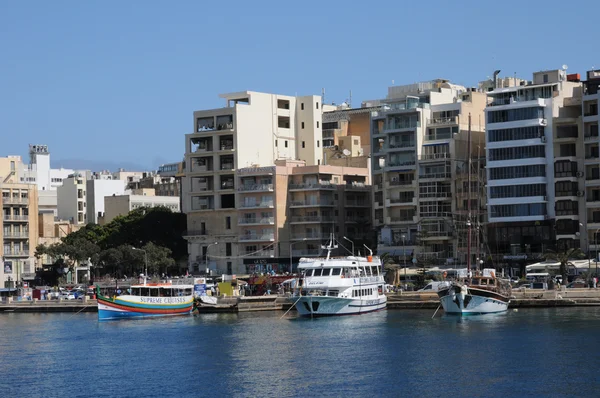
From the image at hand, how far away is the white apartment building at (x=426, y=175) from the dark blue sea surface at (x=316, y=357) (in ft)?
101

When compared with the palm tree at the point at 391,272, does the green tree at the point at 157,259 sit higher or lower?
higher

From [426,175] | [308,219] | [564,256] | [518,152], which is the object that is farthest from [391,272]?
[564,256]

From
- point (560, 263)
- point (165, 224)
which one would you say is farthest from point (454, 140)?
point (165, 224)

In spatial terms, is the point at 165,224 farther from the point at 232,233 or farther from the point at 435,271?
the point at 435,271

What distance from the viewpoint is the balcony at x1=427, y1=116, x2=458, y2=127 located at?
433 feet

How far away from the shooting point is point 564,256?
11100 cm

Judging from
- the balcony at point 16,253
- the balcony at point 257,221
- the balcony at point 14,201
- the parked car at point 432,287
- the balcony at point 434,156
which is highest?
the balcony at point 434,156

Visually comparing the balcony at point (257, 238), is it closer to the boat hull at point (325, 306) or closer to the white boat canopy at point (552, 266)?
the white boat canopy at point (552, 266)

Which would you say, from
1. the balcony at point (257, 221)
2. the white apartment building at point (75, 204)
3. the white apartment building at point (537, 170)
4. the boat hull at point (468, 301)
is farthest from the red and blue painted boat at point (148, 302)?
the white apartment building at point (75, 204)

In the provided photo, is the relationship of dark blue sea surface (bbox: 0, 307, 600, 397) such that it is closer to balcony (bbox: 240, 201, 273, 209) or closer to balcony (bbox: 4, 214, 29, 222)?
balcony (bbox: 240, 201, 273, 209)

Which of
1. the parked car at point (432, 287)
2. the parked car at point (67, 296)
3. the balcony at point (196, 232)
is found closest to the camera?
the parked car at point (432, 287)

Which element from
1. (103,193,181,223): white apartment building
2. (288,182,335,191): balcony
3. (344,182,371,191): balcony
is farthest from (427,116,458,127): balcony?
(103,193,181,223): white apartment building

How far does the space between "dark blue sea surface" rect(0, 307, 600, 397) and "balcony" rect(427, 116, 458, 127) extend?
37173 mm

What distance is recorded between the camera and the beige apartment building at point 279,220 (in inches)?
5482
